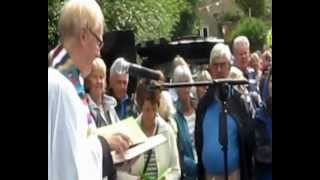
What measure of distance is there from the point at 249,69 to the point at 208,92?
0.62 ft

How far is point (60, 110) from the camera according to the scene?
222 cm

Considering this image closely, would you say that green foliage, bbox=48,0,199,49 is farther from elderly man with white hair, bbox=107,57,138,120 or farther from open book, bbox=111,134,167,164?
open book, bbox=111,134,167,164

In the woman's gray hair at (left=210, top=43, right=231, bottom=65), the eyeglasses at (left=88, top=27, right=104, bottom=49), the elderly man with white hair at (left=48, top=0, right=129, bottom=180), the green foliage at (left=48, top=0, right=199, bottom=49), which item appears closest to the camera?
the elderly man with white hair at (left=48, top=0, right=129, bottom=180)

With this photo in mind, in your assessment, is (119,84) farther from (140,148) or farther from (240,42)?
(240,42)

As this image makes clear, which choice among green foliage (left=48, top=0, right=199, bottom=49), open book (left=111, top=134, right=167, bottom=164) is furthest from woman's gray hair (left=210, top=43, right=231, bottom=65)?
open book (left=111, top=134, right=167, bottom=164)

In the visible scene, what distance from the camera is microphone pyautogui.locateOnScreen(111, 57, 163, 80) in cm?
245

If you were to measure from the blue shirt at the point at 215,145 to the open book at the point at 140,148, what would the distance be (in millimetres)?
176

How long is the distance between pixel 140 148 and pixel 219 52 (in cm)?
45

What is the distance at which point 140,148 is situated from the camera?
2475 mm

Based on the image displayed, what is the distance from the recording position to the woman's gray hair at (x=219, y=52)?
2542 mm

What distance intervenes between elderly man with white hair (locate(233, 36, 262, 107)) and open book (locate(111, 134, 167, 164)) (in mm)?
369
